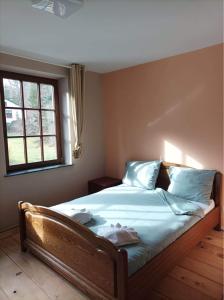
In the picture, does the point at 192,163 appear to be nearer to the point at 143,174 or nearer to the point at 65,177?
the point at 143,174

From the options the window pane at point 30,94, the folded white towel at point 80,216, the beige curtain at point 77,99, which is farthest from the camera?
the beige curtain at point 77,99

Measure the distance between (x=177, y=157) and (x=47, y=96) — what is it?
6.93 feet

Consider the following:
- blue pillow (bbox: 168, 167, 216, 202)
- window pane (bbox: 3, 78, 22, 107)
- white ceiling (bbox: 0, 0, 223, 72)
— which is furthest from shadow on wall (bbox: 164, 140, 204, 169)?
window pane (bbox: 3, 78, 22, 107)

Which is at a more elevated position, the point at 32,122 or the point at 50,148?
the point at 32,122

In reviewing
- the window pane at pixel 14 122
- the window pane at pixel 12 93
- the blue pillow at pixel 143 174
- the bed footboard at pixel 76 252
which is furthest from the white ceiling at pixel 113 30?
the bed footboard at pixel 76 252

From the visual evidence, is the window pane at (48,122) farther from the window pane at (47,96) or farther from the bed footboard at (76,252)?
the bed footboard at (76,252)

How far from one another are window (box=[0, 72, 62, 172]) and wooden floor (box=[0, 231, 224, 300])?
128cm

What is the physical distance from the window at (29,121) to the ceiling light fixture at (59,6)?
1464mm

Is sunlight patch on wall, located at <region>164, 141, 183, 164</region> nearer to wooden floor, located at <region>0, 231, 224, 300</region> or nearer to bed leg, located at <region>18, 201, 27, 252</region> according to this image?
wooden floor, located at <region>0, 231, 224, 300</region>

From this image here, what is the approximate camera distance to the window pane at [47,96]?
333 cm

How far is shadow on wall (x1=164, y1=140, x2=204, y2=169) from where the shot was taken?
2.86 m

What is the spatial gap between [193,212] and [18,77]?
275 centimetres

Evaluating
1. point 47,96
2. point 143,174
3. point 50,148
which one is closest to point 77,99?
point 47,96

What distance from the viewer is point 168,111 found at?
3057 mm
